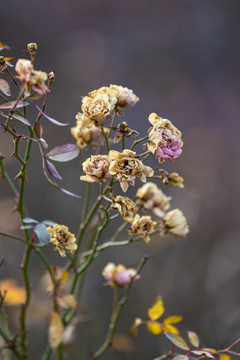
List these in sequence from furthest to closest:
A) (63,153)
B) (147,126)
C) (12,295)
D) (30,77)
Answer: (147,126), (12,295), (63,153), (30,77)

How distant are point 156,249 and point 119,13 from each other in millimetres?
2712

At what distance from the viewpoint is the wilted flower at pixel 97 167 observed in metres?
0.48

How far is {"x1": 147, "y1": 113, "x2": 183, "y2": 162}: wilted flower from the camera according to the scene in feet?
1.55

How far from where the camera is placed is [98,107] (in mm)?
489

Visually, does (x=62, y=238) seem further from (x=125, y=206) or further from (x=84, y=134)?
(x=84, y=134)

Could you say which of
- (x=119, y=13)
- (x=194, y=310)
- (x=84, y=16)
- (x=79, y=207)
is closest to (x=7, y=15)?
(x=84, y=16)

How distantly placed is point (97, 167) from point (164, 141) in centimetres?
9

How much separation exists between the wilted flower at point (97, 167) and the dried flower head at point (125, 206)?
3 centimetres

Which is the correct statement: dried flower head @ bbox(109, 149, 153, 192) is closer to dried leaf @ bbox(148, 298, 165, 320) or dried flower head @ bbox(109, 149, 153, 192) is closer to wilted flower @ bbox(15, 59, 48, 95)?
wilted flower @ bbox(15, 59, 48, 95)

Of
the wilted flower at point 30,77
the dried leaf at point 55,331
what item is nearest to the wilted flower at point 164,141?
the wilted flower at point 30,77

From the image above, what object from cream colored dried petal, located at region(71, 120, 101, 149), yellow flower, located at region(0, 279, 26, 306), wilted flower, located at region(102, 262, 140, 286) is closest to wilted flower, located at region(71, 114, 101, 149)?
cream colored dried petal, located at region(71, 120, 101, 149)

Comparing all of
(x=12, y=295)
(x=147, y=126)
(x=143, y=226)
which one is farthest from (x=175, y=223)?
(x=147, y=126)

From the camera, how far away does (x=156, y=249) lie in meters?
1.44

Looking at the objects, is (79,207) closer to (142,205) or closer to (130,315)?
(130,315)
